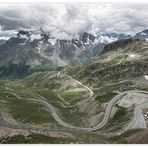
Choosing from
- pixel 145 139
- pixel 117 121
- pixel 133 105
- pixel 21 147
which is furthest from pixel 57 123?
pixel 21 147

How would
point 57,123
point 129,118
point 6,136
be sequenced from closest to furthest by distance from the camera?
point 6,136
point 129,118
point 57,123

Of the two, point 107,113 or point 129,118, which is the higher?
point 129,118

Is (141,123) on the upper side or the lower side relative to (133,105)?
upper

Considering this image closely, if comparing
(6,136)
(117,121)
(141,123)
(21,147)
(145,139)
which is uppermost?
(21,147)

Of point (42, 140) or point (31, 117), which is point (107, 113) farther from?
point (42, 140)

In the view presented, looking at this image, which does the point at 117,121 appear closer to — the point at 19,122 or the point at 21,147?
the point at 19,122

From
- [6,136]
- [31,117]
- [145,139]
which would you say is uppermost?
[145,139]

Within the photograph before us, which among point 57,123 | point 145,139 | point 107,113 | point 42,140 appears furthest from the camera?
point 107,113

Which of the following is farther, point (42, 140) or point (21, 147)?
point (42, 140)

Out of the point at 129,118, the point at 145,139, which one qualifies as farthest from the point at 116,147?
the point at 129,118
